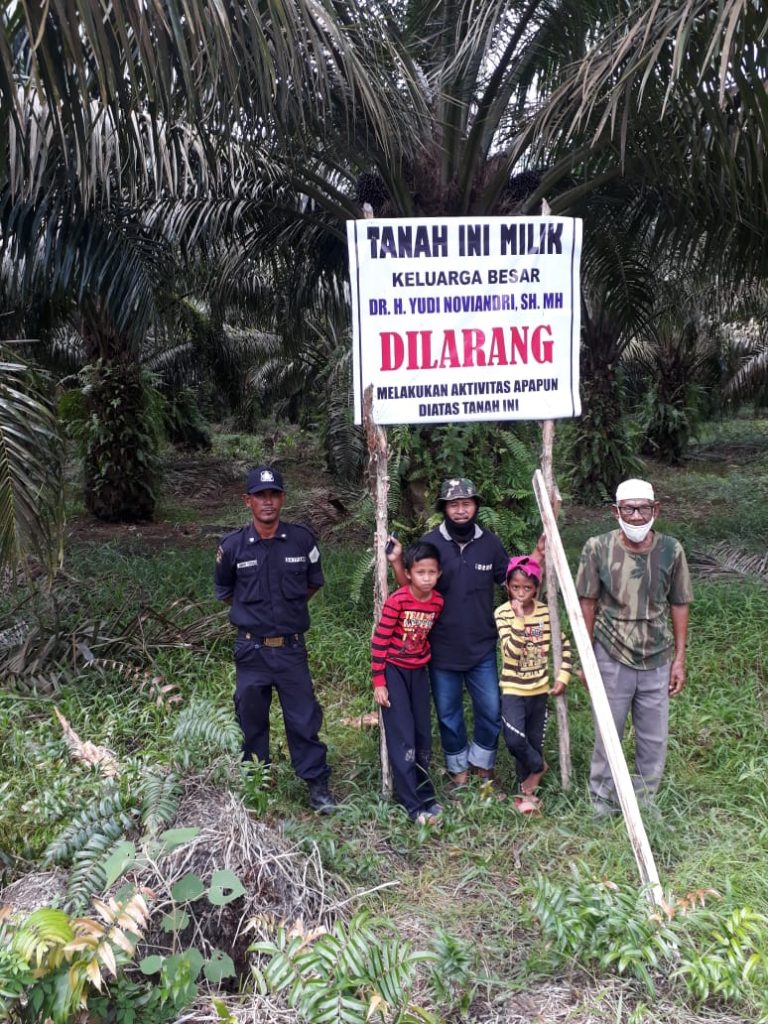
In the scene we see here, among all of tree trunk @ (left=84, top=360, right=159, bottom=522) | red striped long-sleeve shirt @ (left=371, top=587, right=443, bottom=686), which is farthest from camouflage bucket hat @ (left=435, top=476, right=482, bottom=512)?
tree trunk @ (left=84, top=360, right=159, bottom=522)

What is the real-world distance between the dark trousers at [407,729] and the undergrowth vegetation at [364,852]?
0.44ft

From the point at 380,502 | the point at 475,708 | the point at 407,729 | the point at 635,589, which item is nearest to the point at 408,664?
the point at 407,729

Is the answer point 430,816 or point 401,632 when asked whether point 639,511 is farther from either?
point 430,816

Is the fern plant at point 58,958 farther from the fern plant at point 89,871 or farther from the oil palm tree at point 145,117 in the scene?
the oil palm tree at point 145,117

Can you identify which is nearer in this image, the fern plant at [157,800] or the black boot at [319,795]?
the fern plant at [157,800]

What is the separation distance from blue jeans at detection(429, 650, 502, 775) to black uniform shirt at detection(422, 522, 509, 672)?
0.24 ft

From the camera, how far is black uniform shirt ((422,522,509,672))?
3.95 m

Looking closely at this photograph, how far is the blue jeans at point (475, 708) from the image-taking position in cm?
404

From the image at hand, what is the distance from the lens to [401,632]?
3.88m

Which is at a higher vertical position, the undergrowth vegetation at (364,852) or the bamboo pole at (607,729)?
the bamboo pole at (607,729)

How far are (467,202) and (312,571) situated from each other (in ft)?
9.85

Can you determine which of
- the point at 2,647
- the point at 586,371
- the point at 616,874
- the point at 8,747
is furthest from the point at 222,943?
the point at 586,371

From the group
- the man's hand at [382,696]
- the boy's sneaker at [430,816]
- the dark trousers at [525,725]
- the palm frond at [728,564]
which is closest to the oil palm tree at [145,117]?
the man's hand at [382,696]

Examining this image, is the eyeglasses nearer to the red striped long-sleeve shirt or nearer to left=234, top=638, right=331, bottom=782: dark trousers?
the red striped long-sleeve shirt
